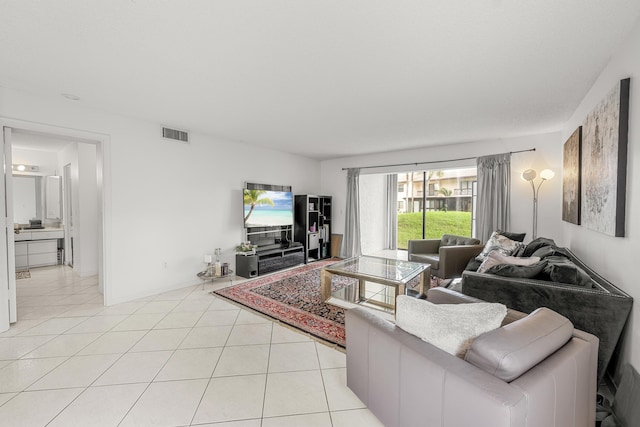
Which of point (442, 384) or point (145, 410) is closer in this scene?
point (442, 384)

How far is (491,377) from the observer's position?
1.00 metres

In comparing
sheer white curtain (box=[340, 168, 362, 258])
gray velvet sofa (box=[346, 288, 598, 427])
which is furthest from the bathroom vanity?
gray velvet sofa (box=[346, 288, 598, 427])

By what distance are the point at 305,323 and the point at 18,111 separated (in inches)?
144

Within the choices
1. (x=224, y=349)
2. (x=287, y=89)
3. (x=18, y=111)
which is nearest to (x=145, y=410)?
(x=224, y=349)

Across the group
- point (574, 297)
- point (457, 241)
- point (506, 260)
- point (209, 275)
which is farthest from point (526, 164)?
point (209, 275)

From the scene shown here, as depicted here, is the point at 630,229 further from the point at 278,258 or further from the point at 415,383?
the point at 278,258

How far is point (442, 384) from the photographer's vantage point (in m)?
1.09

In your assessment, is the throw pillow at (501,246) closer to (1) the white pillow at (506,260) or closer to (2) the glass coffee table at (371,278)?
(1) the white pillow at (506,260)

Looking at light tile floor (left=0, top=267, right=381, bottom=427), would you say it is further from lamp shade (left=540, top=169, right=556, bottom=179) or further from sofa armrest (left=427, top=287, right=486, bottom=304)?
lamp shade (left=540, top=169, right=556, bottom=179)

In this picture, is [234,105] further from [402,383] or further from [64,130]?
[402,383]

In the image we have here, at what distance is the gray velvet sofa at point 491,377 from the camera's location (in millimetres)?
950

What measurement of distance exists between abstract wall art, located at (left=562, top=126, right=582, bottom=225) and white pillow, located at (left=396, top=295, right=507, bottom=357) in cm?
250

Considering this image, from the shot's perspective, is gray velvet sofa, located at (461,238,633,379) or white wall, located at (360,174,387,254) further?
white wall, located at (360,174,387,254)

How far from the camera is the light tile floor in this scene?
1.65 m
